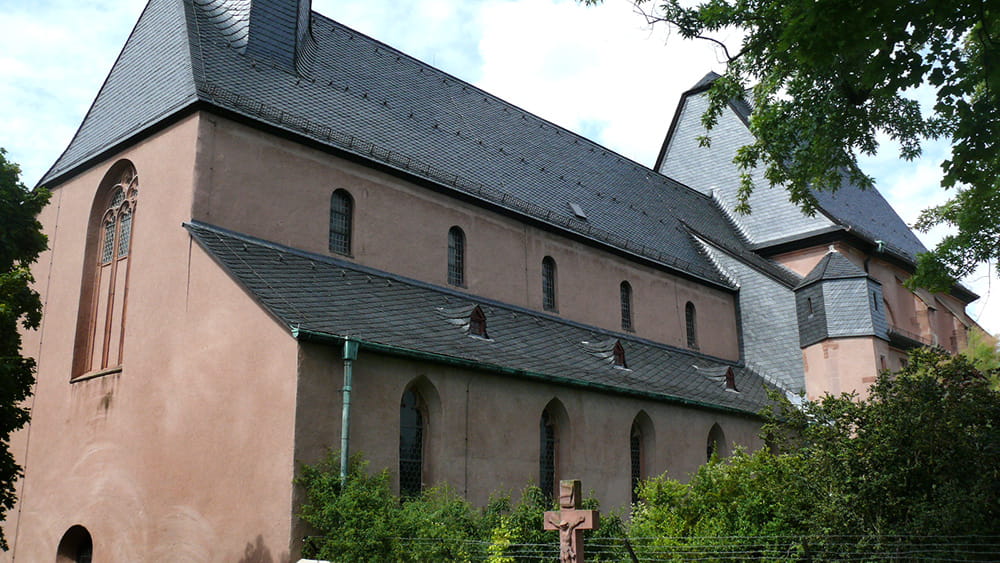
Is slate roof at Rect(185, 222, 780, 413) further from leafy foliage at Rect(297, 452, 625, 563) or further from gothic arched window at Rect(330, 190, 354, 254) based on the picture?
leafy foliage at Rect(297, 452, 625, 563)

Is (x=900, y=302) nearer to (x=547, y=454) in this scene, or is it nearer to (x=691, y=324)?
(x=691, y=324)

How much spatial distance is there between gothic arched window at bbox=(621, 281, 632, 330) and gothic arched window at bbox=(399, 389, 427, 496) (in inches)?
413

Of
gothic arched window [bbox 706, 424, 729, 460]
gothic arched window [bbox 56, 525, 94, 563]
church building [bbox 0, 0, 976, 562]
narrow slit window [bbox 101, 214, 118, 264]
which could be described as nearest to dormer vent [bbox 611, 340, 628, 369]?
church building [bbox 0, 0, 976, 562]

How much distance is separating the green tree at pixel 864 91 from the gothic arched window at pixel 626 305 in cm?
956

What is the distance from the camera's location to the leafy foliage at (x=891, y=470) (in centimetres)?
1061

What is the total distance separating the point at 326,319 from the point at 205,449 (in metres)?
2.61

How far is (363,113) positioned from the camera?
21.0 metres

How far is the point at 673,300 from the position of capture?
88.3ft

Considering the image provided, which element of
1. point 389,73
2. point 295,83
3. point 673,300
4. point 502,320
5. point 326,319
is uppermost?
point 389,73

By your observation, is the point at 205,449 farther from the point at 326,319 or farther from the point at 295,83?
the point at 295,83

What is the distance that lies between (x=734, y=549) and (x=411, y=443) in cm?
594

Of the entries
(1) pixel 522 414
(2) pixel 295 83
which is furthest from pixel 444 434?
(2) pixel 295 83

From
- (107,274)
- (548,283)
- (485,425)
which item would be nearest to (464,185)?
(548,283)

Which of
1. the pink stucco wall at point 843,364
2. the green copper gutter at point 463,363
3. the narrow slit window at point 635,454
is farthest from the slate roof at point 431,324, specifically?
the pink stucco wall at point 843,364
